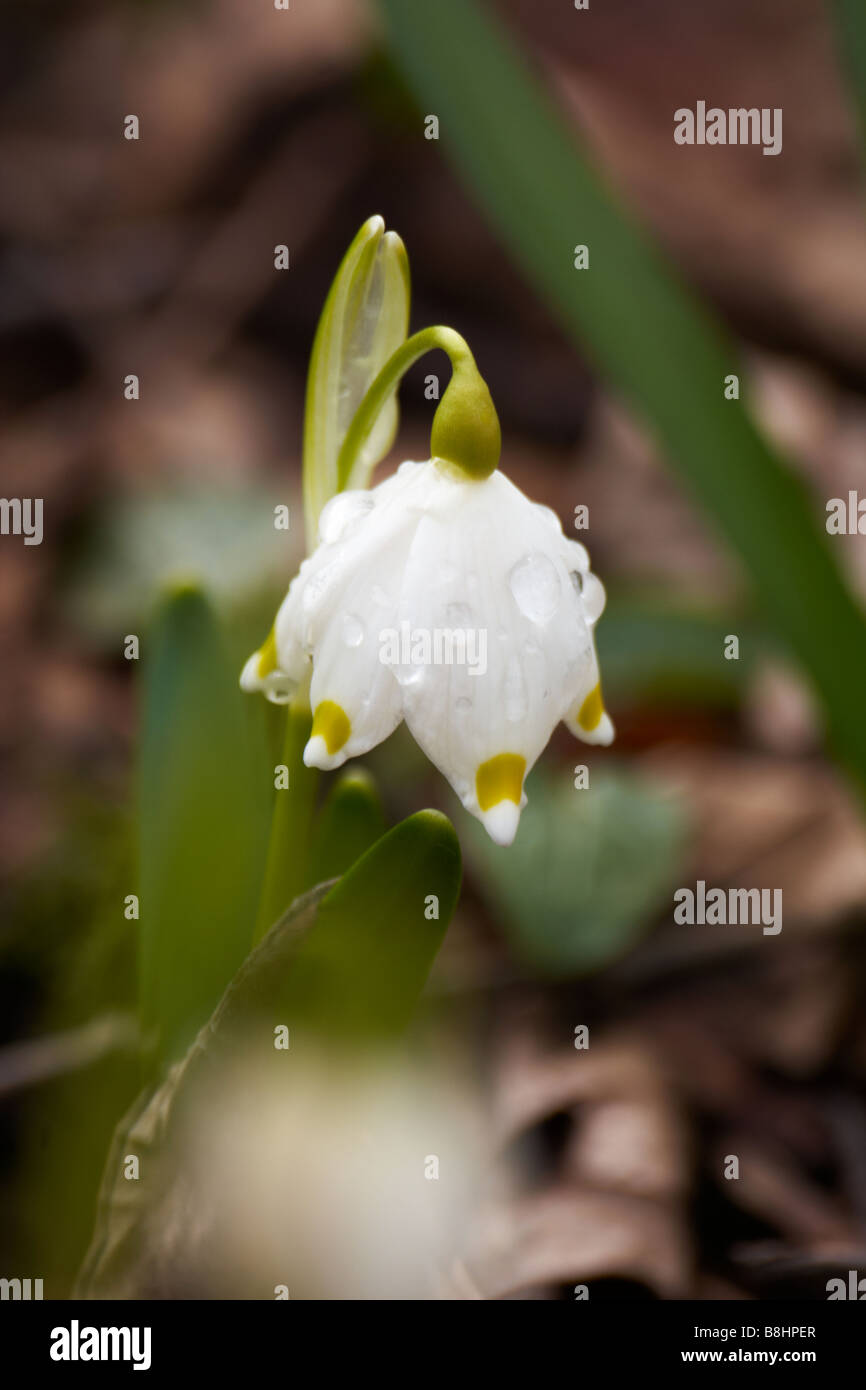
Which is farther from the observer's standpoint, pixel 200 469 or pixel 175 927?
pixel 200 469

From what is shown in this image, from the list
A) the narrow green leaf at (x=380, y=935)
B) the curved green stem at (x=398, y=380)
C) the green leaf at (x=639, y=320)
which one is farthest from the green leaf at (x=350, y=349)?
the green leaf at (x=639, y=320)

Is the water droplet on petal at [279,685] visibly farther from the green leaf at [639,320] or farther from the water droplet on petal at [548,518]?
the green leaf at [639,320]

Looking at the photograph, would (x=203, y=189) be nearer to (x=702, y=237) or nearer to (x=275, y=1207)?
(x=702, y=237)

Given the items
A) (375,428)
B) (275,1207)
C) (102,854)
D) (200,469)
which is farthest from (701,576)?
(275,1207)

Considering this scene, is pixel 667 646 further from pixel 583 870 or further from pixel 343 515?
pixel 343 515

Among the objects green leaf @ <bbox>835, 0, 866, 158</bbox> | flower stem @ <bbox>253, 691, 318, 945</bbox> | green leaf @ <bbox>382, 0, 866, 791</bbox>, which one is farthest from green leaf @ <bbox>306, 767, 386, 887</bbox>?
green leaf @ <bbox>835, 0, 866, 158</bbox>

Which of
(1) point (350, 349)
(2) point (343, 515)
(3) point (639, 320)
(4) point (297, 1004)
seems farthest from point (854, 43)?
(4) point (297, 1004)
